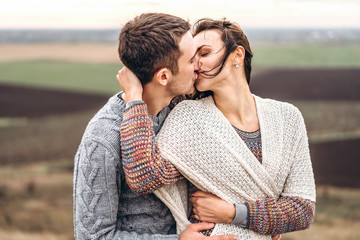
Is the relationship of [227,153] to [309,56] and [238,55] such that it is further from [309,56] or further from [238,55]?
[309,56]

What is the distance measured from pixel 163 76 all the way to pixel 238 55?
495mm

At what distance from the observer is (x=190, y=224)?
1863mm

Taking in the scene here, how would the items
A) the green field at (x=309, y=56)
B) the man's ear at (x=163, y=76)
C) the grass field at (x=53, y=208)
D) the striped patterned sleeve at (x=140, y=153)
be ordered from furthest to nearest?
the green field at (x=309, y=56), the grass field at (x=53, y=208), the man's ear at (x=163, y=76), the striped patterned sleeve at (x=140, y=153)

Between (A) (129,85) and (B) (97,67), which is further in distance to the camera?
(B) (97,67)

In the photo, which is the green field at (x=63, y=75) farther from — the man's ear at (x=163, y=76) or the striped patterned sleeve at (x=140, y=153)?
the striped patterned sleeve at (x=140, y=153)

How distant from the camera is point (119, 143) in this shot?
5.63ft

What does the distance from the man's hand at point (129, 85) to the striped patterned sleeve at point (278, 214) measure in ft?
2.48

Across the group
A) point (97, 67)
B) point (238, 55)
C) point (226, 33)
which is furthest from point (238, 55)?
point (97, 67)

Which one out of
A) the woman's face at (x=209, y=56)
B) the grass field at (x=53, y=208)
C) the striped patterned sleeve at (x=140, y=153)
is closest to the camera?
the striped patterned sleeve at (x=140, y=153)

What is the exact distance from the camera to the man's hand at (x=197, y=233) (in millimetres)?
1811

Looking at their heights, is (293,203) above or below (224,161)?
below

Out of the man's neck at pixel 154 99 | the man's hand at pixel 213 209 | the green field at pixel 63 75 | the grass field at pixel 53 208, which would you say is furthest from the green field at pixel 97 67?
the man's hand at pixel 213 209

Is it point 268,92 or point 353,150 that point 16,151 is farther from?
point 268,92

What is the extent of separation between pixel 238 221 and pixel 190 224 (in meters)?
0.23
